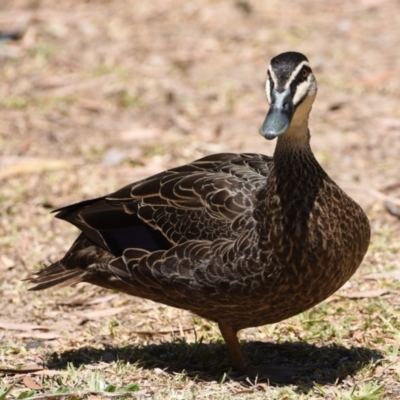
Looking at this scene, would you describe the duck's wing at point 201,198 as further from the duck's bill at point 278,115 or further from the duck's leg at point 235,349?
the duck's bill at point 278,115

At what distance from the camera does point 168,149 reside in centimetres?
854

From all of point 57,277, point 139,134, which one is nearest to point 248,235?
point 57,277

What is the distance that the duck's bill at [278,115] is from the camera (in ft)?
14.1

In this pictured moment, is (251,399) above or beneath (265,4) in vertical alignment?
beneath

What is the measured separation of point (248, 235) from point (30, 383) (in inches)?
53.1

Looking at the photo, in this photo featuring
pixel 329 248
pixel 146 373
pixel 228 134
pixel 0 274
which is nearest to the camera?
pixel 329 248

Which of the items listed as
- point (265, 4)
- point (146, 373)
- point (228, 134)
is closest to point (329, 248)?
point (146, 373)

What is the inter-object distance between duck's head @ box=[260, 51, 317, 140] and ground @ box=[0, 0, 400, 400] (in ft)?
4.40

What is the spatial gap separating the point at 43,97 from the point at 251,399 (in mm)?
5757

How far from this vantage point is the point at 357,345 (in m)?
5.32

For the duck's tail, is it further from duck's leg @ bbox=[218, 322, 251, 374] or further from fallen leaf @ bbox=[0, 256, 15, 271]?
fallen leaf @ bbox=[0, 256, 15, 271]

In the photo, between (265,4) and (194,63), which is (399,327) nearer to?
(194,63)

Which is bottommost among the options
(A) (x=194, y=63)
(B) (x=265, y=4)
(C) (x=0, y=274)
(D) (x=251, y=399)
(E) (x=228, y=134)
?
(D) (x=251, y=399)

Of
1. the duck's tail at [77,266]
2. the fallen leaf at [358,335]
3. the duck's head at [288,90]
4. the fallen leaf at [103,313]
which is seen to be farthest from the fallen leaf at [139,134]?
the duck's head at [288,90]
